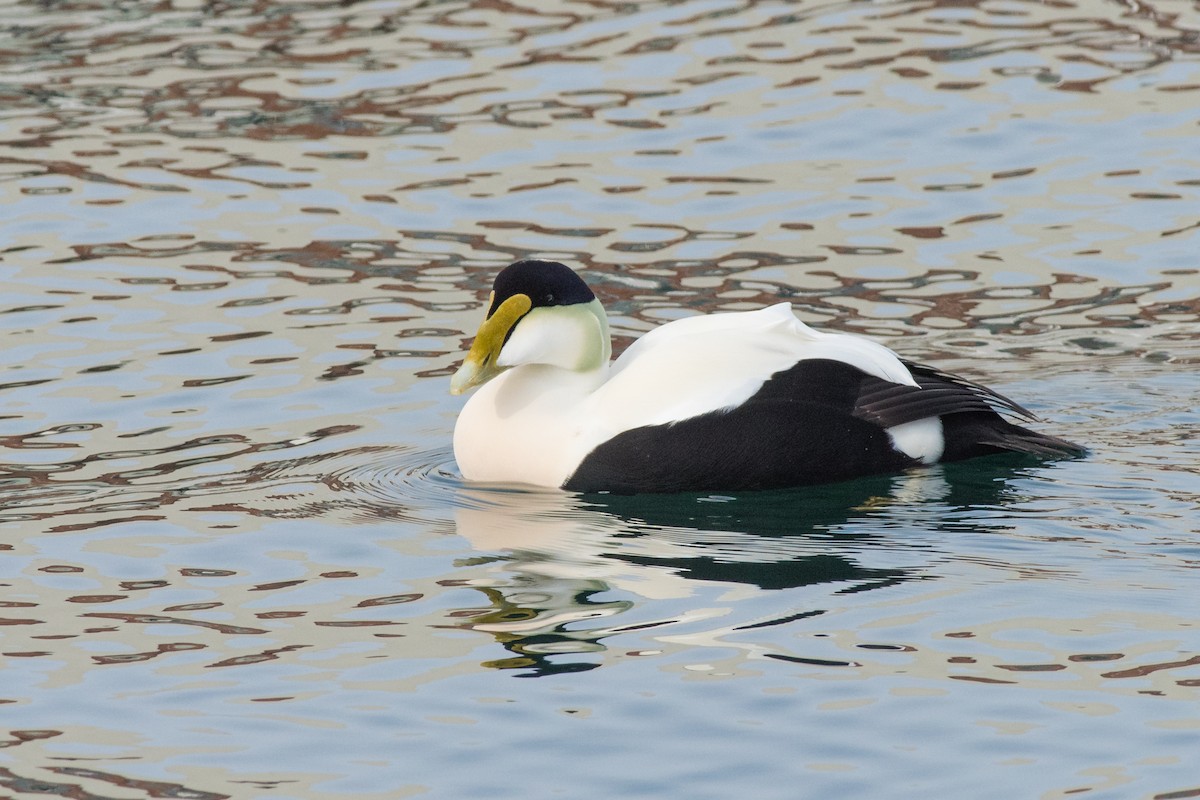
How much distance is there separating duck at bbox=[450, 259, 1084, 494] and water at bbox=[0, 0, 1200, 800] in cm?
11

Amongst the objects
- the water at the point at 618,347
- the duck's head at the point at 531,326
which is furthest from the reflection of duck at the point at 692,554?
the duck's head at the point at 531,326

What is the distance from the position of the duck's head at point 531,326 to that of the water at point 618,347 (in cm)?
43

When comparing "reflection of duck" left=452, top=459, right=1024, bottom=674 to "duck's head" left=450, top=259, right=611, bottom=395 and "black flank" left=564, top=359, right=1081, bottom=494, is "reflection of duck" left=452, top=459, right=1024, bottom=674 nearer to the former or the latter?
"black flank" left=564, top=359, right=1081, bottom=494

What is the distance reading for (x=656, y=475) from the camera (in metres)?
6.32

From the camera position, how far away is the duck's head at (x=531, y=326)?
6.54 meters

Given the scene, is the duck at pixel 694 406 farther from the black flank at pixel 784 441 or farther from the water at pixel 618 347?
the water at pixel 618 347

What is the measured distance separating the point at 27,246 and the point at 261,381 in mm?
2294

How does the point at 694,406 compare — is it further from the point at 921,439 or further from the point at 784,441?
the point at 921,439

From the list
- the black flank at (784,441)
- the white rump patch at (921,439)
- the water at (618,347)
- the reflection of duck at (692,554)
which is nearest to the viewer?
the water at (618,347)

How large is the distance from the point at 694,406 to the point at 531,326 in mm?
639

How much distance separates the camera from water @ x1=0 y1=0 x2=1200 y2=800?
4.58 metres

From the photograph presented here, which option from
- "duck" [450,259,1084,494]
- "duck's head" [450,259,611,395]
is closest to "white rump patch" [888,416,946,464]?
"duck" [450,259,1084,494]

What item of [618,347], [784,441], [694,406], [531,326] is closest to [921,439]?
[784,441]

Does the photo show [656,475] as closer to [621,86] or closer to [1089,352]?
[1089,352]
